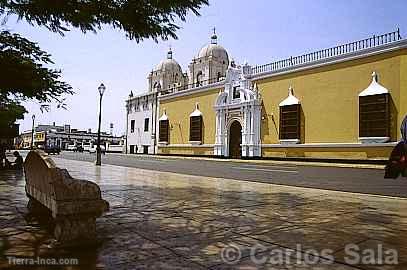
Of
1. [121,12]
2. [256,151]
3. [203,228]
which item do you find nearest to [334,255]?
[203,228]

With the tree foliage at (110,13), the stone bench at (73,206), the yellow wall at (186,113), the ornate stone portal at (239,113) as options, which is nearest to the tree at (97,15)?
the tree foliage at (110,13)

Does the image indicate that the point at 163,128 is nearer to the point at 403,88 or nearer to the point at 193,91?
the point at 193,91

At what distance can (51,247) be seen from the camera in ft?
13.4

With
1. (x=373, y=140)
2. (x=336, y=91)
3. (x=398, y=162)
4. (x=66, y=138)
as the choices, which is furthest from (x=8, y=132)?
(x=66, y=138)

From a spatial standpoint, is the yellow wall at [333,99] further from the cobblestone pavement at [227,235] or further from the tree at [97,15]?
the tree at [97,15]

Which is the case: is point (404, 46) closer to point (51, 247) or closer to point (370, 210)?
point (370, 210)

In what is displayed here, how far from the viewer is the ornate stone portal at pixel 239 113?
1176 inches

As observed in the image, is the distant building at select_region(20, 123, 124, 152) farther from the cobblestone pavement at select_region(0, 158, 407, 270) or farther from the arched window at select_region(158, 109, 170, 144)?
the cobblestone pavement at select_region(0, 158, 407, 270)

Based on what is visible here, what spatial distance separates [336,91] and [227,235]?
21.6m

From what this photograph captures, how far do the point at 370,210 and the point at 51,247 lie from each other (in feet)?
18.1

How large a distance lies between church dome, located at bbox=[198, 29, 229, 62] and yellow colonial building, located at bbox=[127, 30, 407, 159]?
6.60 metres

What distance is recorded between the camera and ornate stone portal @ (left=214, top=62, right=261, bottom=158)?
98.0 feet

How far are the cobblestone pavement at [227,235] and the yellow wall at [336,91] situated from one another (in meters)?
16.2

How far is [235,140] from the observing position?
107ft
